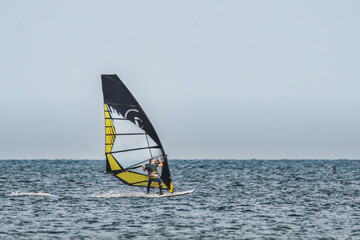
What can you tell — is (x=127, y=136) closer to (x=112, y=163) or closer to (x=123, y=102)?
(x=112, y=163)

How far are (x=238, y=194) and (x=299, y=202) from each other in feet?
19.0

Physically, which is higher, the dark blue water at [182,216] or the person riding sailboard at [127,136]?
the person riding sailboard at [127,136]

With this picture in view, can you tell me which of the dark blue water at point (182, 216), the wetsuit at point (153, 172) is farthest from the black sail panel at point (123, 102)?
the dark blue water at point (182, 216)

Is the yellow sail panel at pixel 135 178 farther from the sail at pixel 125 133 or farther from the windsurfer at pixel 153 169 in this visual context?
the windsurfer at pixel 153 169

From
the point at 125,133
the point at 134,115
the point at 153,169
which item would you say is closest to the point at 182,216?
the point at 153,169

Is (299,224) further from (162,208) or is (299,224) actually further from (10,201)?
(10,201)

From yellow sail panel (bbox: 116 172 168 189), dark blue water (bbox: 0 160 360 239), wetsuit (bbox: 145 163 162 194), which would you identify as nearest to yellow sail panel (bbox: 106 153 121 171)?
yellow sail panel (bbox: 116 172 168 189)

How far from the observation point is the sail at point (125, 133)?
109 feet

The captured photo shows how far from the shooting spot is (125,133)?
111 feet

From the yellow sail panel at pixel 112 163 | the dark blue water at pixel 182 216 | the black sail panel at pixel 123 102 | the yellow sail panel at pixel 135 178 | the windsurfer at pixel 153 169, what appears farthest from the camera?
the yellow sail panel at pixel 135 178

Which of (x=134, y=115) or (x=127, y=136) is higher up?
(x=134, y=115)

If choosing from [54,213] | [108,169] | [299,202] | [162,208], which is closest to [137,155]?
[108,169]

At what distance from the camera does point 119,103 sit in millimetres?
33500

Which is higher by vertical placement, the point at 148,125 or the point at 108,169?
the point at 148,125
